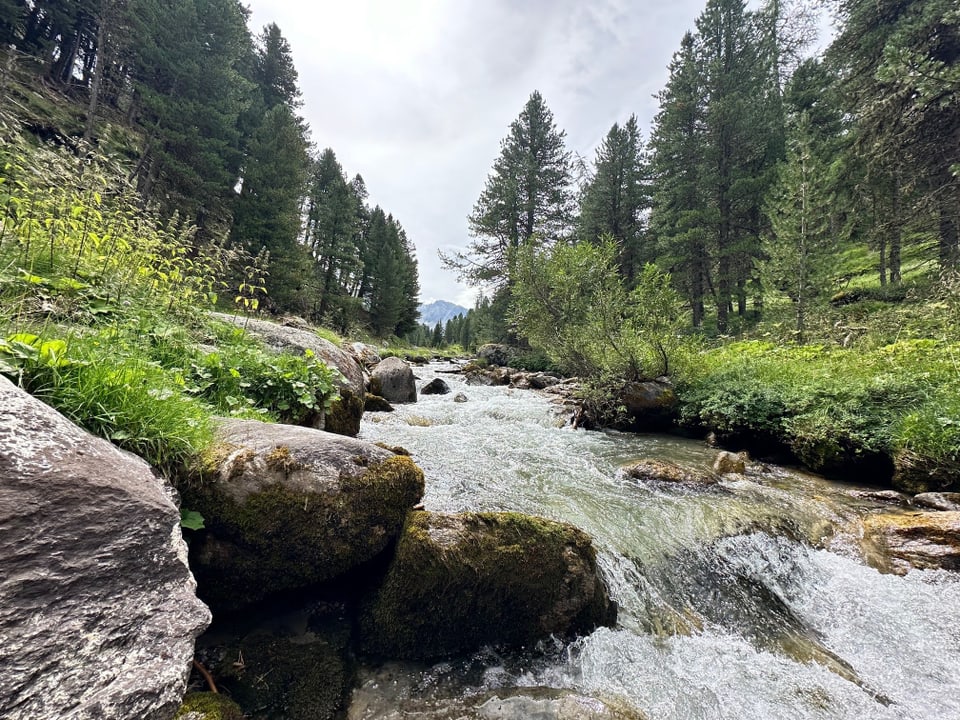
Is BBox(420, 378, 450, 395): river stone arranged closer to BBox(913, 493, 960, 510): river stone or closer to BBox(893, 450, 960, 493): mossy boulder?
BBox(893, 450, 960, 493): mossy boulder

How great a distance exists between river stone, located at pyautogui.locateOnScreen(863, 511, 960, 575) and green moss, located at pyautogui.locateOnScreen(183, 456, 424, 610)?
5.07 metres

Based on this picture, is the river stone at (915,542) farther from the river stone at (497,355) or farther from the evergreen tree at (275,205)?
the evergreen tree at (275,205)

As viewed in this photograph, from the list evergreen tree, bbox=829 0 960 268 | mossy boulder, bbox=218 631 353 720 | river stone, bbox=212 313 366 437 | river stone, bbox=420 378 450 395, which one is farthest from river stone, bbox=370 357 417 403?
evergreen tree, bbox=829 0 960 268

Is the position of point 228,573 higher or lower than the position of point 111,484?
lower

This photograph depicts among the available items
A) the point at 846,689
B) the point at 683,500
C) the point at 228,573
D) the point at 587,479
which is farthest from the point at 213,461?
the point at 683,500

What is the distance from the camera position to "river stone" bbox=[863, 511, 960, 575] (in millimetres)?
3719

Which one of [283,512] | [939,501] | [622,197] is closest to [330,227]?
[622,197]

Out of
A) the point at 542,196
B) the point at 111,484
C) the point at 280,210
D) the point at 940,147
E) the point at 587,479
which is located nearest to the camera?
the point at 111,484

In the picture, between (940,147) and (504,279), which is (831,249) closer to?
(940,147)

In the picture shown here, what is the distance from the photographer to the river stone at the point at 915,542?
3.72 m

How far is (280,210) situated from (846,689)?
2528 centimetres

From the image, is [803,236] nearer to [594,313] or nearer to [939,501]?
[594,313]

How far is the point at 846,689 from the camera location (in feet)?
8.50

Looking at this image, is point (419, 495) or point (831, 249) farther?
point (831, 249)
